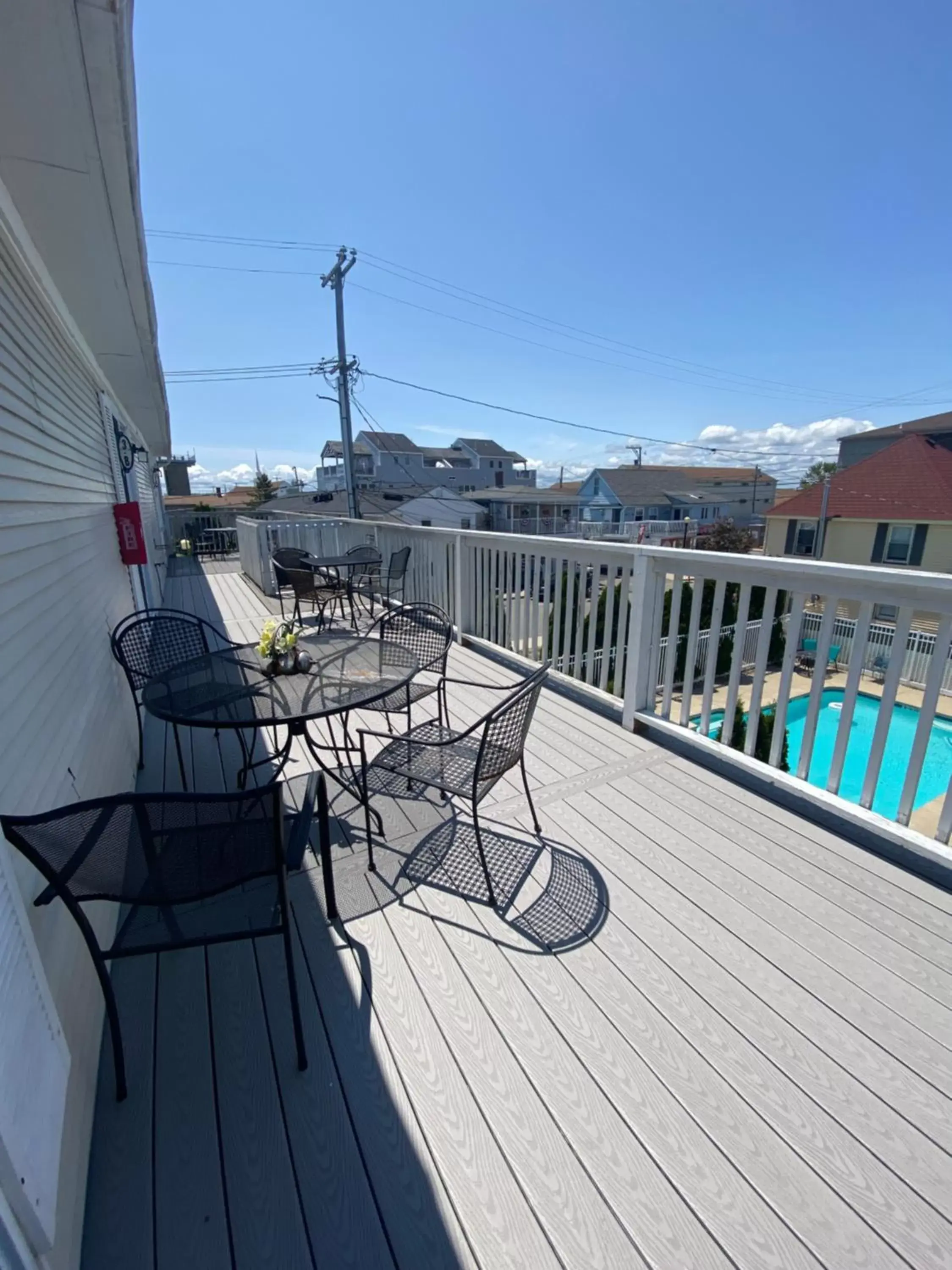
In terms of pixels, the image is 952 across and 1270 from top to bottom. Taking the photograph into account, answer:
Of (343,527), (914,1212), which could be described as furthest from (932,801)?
(343,527)

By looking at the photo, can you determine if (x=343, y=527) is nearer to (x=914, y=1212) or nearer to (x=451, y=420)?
(x=914, y=1212)

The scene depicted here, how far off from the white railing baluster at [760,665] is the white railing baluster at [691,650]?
288 mm

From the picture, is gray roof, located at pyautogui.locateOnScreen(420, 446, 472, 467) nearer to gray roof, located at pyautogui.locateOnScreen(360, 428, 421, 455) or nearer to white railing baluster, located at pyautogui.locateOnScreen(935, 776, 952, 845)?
gray roof, located at pyautogui.locateOnScreen(360, 428, 421, 455)

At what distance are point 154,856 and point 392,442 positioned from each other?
1558 inches

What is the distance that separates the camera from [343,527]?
8.23 meters

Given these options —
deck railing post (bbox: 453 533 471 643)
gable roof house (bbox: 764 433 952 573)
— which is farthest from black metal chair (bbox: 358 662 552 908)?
gable roof house (bbox: 764 433 952 573)

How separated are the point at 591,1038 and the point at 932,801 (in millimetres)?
7838

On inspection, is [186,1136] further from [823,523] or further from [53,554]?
[823,523]

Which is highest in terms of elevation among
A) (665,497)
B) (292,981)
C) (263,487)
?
(263,487)

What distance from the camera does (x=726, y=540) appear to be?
27938 mm

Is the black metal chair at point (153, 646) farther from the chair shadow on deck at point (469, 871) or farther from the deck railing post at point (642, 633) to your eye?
the deck railing post at point (642, 633)

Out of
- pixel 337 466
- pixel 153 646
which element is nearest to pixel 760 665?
pixel 153 646

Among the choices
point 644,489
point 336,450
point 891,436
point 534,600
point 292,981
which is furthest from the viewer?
point 336,450

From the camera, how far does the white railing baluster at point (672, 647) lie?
8.73 feet
